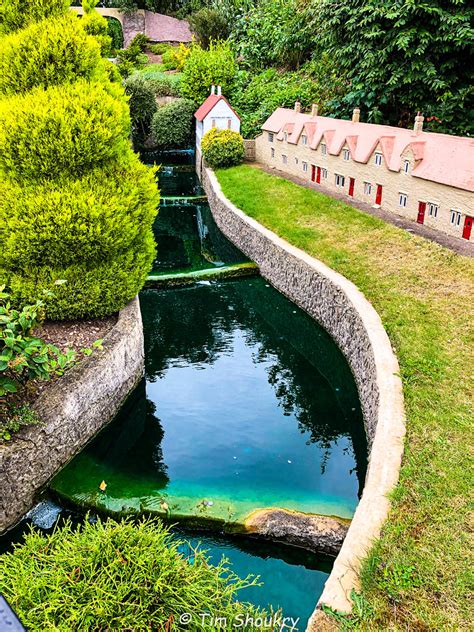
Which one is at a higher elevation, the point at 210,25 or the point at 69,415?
the point at 210,25

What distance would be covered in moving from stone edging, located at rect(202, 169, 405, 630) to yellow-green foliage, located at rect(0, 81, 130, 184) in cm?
561

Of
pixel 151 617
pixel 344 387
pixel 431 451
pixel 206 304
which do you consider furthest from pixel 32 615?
pixel 206 304

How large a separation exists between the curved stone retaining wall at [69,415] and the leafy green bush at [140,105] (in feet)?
79.4

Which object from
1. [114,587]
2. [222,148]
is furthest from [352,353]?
[222,148]

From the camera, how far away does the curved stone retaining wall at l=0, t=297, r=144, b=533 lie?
7.04 m

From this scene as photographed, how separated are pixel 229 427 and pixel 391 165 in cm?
913

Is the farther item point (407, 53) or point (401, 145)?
point (407, 53)

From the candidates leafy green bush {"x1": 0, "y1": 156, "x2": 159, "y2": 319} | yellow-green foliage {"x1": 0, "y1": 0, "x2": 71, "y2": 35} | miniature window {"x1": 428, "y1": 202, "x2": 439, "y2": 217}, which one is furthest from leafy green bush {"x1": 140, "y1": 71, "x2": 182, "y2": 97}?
leafy green bush {"x1": 0, "y1": 156, "x2": 159, "y2": 319}

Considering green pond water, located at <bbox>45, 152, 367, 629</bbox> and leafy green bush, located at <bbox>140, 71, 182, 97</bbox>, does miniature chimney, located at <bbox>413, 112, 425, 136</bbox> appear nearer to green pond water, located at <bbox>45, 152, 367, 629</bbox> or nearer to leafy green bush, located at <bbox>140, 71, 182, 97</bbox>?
green pond water, located at <bbox>45, 152, 367, 629</bbox>

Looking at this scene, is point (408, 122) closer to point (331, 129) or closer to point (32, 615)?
point (331, 129)

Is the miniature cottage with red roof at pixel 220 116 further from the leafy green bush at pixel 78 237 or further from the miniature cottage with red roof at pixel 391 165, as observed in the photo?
the leafy green bush at pixel 78 237

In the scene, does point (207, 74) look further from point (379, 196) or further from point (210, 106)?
point (379, 196)

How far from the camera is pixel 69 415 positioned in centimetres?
795

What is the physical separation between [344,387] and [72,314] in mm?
5234
